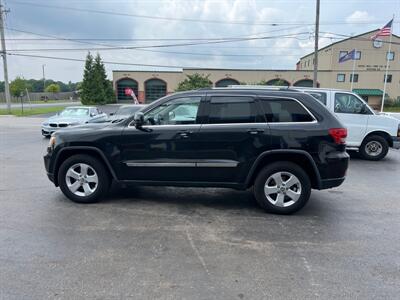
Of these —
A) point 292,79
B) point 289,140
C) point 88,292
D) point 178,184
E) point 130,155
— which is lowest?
point 88,292

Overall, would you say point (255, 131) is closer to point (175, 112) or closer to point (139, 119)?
point (175, 112)

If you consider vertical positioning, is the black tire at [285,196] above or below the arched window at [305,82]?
below

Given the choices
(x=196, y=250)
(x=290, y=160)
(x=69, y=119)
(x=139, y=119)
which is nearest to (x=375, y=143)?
(x=290, y=160)

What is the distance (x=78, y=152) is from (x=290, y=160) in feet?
11.2

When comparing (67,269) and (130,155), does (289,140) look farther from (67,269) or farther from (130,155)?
(67,269)

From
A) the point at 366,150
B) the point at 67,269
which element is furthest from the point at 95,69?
the point at 67,269

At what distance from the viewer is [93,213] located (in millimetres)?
4582

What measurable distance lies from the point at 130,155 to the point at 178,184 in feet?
2.94

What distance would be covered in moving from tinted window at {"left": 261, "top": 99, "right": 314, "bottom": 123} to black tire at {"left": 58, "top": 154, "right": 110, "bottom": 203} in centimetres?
278

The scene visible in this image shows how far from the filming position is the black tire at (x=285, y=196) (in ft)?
14.8

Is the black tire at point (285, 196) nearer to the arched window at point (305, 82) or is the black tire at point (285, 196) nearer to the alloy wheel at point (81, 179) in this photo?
the alloy wheel at point (81, 179)

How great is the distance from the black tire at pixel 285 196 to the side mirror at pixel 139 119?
6.55 feet

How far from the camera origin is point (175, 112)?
4.72 metres

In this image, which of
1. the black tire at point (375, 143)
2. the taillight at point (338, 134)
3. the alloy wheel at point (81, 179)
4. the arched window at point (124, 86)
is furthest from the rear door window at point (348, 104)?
the arched window at point (124, 86)
